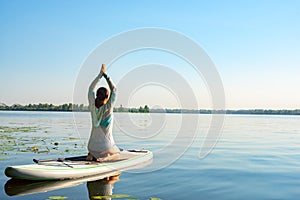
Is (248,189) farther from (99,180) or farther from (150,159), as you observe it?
(150,159)

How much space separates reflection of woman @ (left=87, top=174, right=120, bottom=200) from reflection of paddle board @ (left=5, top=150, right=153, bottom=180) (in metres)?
0.39

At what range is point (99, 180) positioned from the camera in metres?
9.10

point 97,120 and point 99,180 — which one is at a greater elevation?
point 97,120

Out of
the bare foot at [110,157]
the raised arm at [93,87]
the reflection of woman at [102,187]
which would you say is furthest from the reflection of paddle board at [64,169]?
the raised arm at [93,87]

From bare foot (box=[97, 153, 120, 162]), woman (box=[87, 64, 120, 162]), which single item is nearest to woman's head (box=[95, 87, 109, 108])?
woman (box=[87, 64, 120, 162])

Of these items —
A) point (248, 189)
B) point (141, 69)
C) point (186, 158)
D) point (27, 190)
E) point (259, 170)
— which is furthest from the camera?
point (186, 158)

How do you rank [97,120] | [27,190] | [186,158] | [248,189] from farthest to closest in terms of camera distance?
1. [186,158]
2. [97,120]
3. [248,189]
4. [27,190]

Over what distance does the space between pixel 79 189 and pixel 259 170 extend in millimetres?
6515

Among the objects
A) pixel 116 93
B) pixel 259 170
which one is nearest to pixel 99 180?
pixel 116 93

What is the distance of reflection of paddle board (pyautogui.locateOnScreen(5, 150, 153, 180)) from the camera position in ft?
27.4

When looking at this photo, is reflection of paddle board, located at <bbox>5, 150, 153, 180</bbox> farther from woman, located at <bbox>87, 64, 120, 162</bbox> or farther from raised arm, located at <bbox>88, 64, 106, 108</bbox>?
raised arm, located at <bbox>88, 64, 106, 108</bbox>

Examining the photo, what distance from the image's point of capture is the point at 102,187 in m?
8.46

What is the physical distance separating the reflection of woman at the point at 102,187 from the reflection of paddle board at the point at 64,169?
39 centimetres

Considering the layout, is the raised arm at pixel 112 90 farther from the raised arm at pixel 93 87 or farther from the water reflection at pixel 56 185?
the water reflection at pixel 56 185
